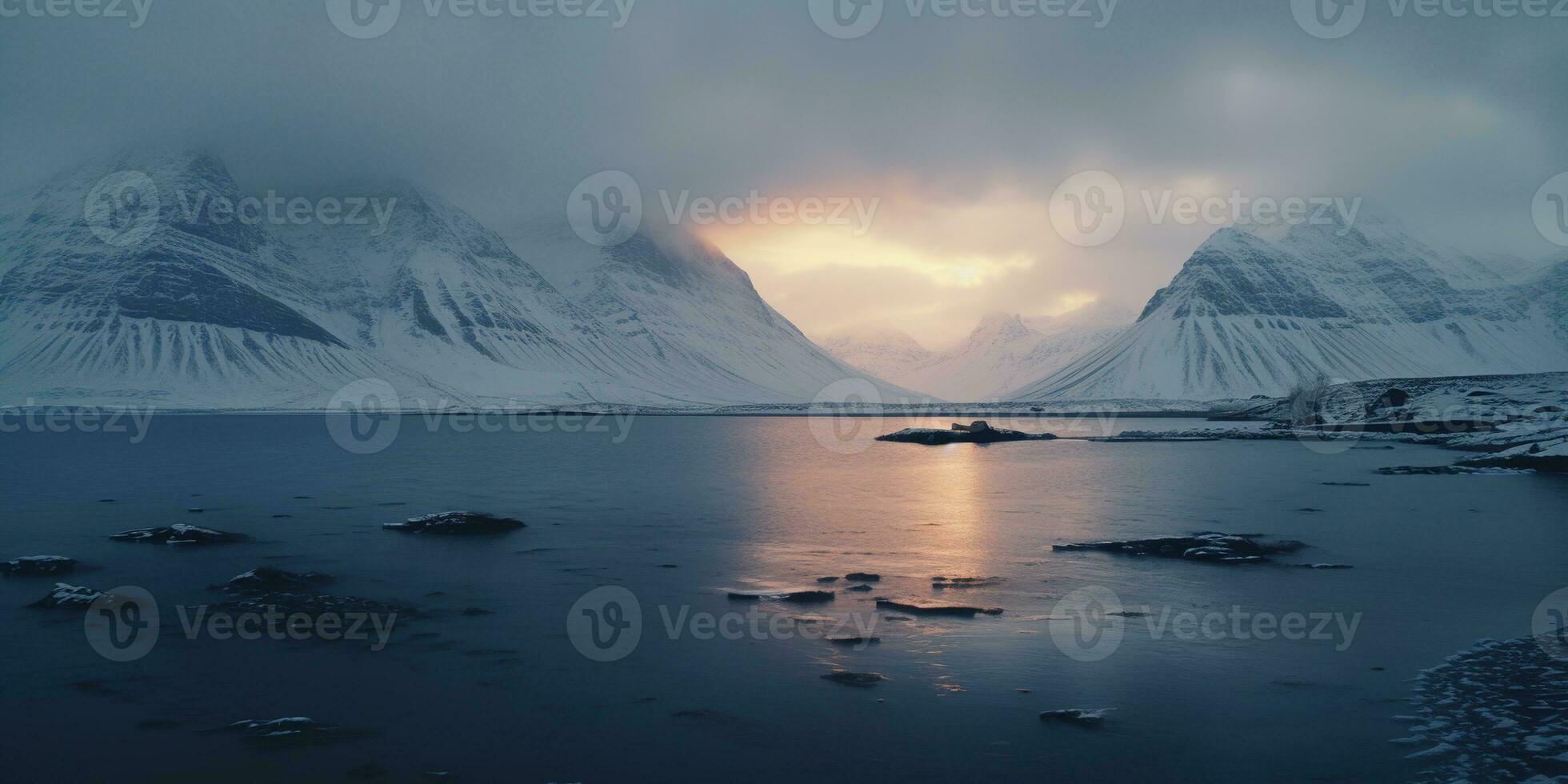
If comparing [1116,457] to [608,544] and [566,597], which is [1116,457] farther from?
[566,597]

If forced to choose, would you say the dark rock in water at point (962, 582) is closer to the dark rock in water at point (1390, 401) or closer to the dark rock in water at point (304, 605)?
the dark rock in water at point (304, 605)

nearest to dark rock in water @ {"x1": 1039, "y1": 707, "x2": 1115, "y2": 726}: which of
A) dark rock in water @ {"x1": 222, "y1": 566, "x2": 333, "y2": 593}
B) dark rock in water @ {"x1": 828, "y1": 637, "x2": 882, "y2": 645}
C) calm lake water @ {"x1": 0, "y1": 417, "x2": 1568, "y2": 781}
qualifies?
calm lake water @ {"x1": 0, "y1": 417, "x2": 1568, "y2": 781}

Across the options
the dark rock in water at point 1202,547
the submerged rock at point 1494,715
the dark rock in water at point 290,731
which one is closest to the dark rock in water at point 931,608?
the submerged rock at point 1494,715

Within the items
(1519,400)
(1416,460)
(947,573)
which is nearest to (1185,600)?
(947,573)

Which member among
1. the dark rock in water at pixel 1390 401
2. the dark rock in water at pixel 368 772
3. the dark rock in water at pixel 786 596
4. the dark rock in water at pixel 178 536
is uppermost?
the dark rock in water at pixel 1390 401

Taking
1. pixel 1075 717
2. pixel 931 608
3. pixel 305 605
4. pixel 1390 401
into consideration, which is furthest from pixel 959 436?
pixel 1075 717

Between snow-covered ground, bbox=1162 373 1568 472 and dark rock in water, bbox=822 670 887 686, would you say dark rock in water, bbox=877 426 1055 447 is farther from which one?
dark rock in water, bbox=822 670 887 686
